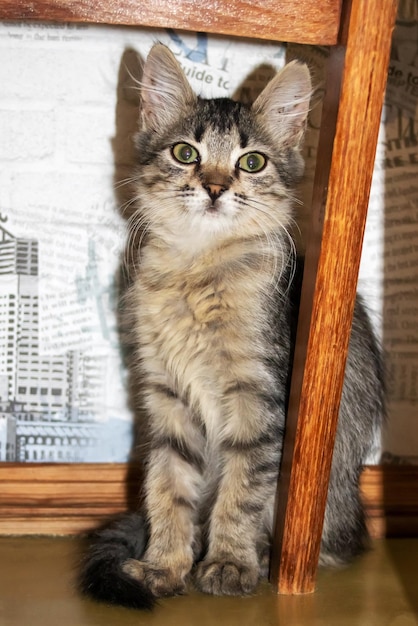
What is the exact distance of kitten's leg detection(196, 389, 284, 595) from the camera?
1568mm

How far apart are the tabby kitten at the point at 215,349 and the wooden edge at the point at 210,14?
0.33 metres

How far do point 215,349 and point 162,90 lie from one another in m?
0.57

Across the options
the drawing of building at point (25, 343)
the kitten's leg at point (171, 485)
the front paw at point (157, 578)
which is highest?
the drawing of building at point (25, 343)

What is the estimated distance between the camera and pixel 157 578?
5.12 ft

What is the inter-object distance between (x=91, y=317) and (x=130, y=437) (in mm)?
315

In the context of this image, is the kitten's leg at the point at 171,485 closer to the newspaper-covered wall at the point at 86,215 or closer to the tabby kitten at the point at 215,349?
the tabby kitten at the point at 215,349

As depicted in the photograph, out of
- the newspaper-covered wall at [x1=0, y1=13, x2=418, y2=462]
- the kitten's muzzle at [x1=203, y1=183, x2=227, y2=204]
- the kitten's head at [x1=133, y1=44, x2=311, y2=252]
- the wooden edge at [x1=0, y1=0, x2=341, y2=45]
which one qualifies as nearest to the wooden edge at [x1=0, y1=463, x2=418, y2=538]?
the newspaper-covered wall at [x1=0, y1=13, x2=418, y2=462]

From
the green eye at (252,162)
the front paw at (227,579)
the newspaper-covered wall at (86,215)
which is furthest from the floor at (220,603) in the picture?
the green eye at (252,162)

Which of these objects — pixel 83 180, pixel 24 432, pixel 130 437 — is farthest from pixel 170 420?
pixel 83 180

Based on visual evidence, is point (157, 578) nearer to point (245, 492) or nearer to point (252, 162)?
point (245, 492)

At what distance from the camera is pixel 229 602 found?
1.54 meters

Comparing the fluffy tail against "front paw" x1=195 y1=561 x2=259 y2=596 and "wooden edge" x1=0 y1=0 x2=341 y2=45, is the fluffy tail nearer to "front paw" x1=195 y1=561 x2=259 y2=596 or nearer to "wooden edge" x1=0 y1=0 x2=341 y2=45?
"front paw" x1=195 y1=561 x2=259 y2=596

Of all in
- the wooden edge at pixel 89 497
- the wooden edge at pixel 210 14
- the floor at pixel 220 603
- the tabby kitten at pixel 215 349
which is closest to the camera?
the wooden edge at pixel 210 14

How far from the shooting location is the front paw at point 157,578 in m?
1.55
